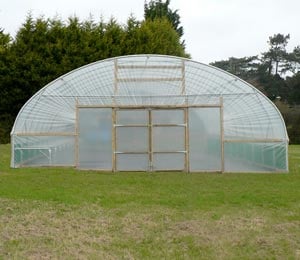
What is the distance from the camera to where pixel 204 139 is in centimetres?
1478

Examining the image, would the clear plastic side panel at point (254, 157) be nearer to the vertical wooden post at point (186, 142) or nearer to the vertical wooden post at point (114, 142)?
the vertical wooden post at point (186, 142)

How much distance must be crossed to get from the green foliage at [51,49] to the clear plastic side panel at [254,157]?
11.4 metres

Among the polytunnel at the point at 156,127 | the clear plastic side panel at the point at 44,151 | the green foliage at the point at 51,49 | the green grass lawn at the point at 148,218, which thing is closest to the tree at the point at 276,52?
the green foliage at the point at 51,49

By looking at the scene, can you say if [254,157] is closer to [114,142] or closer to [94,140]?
[114,142]

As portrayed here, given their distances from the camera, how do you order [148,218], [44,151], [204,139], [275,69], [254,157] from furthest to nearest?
[275,69] < [44,151] < [204,139] < [254,157] < [148,218]

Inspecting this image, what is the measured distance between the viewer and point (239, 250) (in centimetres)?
620

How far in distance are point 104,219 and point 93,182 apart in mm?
4280

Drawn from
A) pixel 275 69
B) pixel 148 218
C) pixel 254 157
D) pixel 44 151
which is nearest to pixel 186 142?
pixel 254 157

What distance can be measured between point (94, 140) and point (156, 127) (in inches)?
76.0

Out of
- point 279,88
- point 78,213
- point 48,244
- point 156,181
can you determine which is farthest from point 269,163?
point 279,88

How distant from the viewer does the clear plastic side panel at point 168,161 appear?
14.8m

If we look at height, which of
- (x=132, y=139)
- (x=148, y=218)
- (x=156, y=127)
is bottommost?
(x=148, y=218)

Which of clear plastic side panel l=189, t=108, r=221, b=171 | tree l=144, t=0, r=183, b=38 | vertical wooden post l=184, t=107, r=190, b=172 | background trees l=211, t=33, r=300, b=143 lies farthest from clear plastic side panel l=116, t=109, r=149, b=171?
background trees l=211, t=33, r=300, b=143

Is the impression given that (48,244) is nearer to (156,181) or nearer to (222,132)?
(156,181)
